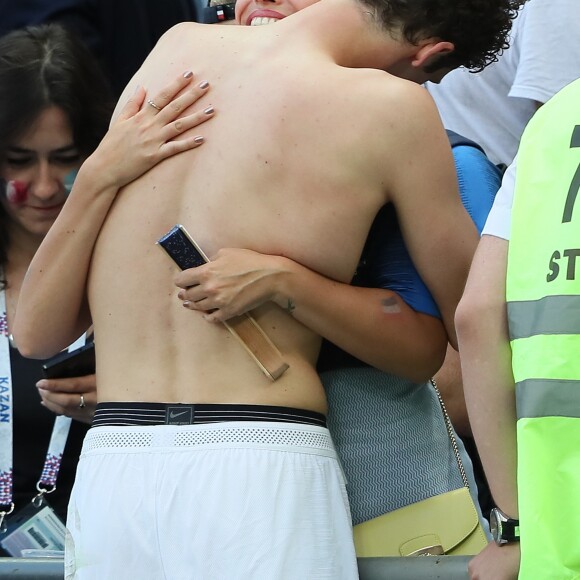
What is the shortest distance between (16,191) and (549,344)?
6.13 ft

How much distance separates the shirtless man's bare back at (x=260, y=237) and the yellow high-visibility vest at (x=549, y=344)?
0.37 m

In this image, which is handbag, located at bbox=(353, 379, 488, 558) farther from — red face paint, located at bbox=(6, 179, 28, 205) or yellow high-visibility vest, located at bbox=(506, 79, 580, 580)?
red face paint, located at bbox=(6, 179, 28, 205)

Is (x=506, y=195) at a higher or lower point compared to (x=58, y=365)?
higher

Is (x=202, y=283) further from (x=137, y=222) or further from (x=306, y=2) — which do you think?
(x=306, y=2)

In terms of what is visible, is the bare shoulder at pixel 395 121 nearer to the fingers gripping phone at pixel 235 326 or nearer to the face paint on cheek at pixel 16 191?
the fingers gripping phone at pixel 235 326

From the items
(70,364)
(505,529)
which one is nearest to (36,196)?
(70,364)

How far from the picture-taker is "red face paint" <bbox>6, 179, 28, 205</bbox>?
3025 mm

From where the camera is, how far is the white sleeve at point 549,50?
116 inches

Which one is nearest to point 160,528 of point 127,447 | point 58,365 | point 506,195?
point 127,447

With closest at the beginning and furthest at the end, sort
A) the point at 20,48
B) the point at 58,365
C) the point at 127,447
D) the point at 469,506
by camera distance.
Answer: the point at 127,447 < the point at 469,506 < the point at 58,365 < the point at 20,48

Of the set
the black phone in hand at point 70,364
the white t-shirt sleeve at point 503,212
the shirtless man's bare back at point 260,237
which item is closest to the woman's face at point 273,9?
the shirtless man's bare back at point 260,237

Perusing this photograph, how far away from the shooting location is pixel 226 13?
3.29 metres

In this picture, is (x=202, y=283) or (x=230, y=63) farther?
(x=230, y=63)

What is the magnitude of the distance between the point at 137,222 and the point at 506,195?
0.66 m
